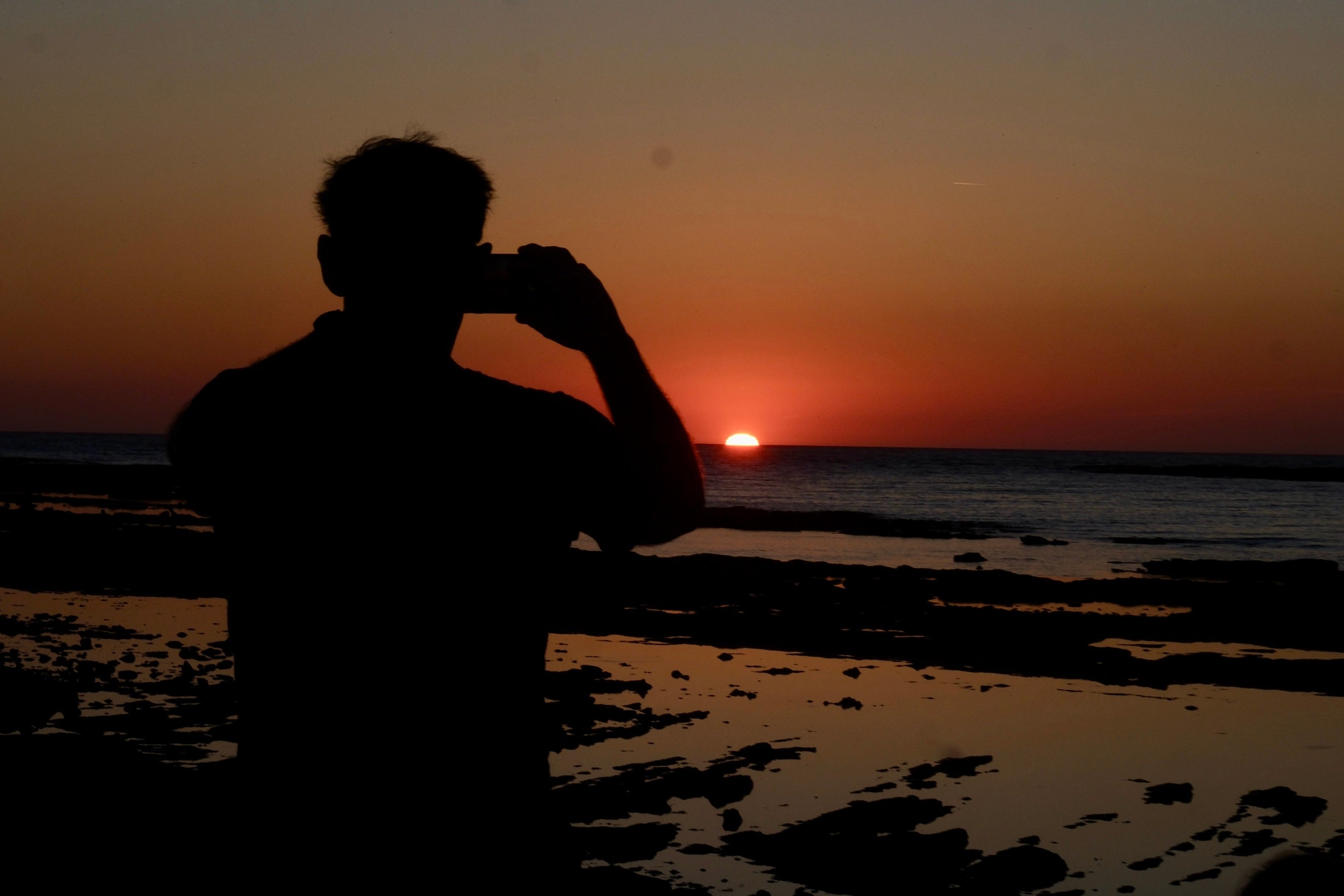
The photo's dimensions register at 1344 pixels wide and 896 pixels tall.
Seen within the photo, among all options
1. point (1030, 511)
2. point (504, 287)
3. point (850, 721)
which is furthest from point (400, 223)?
point (1030, 511)

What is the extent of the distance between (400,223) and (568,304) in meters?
0.29

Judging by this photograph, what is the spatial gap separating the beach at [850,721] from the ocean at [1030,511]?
24.1 feet

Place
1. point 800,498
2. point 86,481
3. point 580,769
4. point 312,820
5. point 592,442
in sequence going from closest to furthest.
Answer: point 312,820, point 592,442, point 580,769, point 86,481, point 800,498

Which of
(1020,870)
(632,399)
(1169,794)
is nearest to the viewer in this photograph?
(632,399)

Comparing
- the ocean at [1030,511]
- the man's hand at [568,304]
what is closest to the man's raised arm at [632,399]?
the man's hand at [568,304]

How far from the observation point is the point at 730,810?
8.12m

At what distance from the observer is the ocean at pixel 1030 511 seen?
1355 inches

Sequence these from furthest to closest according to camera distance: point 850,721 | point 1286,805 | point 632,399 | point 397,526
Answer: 1. point 850,721
2. point 1286,805
3. point 632,399
4. point 397,526

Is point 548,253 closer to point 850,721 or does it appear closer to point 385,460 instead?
point 385,460

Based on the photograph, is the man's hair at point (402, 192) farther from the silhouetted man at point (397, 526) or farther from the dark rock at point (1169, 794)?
the dark rock at point (1169, 794)

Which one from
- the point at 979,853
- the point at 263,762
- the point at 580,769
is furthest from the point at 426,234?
the point at 580,769

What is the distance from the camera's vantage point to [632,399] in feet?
5.96

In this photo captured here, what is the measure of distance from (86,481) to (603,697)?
5805 cm

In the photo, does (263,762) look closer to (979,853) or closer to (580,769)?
(979,853)
